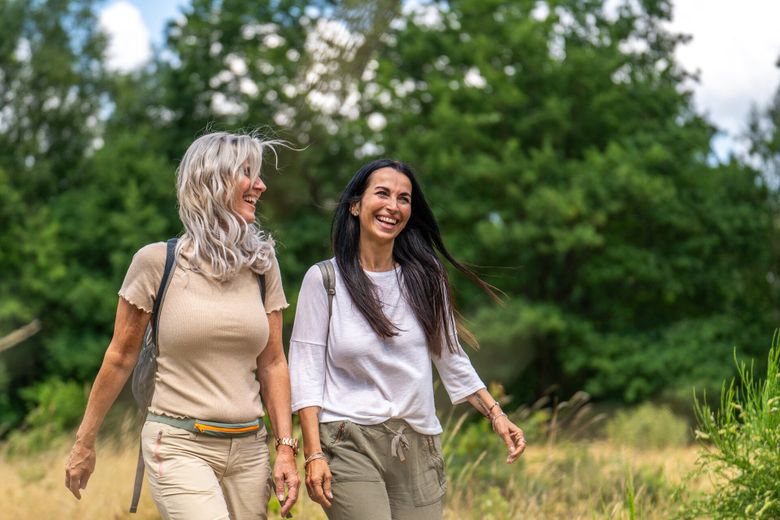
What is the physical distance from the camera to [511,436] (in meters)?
3.59

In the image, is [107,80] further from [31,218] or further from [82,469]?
[82,469]

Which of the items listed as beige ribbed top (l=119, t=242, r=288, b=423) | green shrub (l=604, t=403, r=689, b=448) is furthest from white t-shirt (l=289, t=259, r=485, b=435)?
green shrub (l=604, t=403, r=689, b=448)

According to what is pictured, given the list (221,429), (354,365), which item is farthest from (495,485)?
(221,429)

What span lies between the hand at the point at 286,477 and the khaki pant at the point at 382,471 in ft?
0.39

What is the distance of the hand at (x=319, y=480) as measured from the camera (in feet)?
10.7

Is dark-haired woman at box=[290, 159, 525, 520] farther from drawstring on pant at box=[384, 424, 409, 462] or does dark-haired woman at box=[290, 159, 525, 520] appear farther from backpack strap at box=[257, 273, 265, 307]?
backpack strap at box=[257, 273, 265, 307]

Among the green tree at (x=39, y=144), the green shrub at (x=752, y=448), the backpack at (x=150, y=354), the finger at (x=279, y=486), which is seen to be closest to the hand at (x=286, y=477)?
the finger at (x=279, y=486)

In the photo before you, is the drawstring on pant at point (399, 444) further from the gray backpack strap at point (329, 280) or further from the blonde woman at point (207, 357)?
the gray backpack strap at point (329, 280)

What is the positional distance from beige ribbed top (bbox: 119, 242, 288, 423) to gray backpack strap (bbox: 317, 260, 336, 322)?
308mm

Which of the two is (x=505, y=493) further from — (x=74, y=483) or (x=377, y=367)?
(x=74, y=483)

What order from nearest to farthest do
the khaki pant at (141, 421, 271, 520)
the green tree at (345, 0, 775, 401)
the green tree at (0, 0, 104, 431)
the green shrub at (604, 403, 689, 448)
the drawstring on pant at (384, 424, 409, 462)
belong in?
the khaki pant at (141, 421, 271, 520), the drawstring on pant at (384, 424, 409, 462), the green shrub at (604, 403, 689, 448), the green tree at (345, 0, 775, 401), the green tree at (0, 0, 104, 431)

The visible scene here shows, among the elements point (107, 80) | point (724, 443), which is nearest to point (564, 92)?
point (107, 80)

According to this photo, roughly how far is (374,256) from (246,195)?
544 millimetres

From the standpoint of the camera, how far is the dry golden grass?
5637 mm
